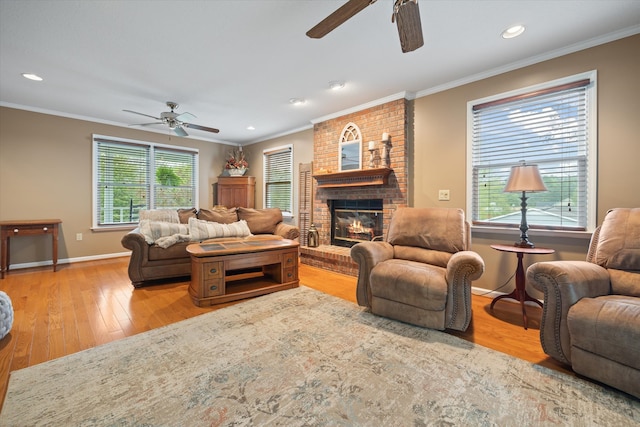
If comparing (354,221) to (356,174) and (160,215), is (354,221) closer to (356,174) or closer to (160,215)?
(356,174)

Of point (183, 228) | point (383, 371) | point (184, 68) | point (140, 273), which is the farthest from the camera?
point (183, 228)

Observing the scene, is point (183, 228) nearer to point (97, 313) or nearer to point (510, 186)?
point (97, 313)

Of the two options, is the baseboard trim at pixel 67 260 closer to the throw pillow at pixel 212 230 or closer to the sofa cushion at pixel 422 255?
the throw pillow at pixel 212 230

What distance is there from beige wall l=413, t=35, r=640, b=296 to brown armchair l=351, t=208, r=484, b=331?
2.35ft

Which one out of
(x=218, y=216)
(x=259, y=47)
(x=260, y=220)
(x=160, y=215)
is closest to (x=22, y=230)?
(x=160, y=215)

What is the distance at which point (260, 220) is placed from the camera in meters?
4.79

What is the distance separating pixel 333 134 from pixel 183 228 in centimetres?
269

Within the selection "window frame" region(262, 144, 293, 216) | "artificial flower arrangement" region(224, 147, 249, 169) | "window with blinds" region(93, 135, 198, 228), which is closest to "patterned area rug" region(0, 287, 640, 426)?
"window frame" region(262, 144, 293, 216)

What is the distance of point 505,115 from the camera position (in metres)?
3.00

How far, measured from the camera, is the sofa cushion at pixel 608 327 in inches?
54.4

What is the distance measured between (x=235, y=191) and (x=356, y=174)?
3.25 metres

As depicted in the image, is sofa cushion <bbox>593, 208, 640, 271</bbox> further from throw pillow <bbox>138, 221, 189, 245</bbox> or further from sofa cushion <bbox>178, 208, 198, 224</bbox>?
sofa cushion <bbox>178, 208, 198, 224</bbox>

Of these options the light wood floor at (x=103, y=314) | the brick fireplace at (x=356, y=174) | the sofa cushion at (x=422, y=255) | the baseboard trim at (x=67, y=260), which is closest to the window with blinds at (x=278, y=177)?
the brick fireplace at (x=356, y=174)

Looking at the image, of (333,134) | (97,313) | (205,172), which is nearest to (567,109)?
(333,134)
